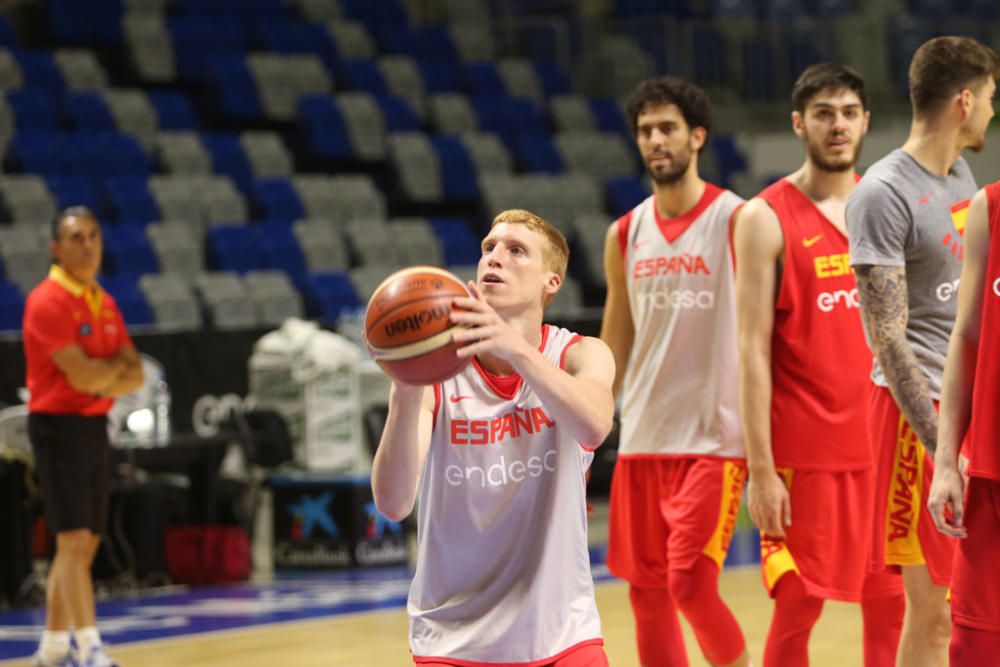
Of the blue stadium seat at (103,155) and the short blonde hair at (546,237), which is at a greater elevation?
the blue stadium seat at (103,155)

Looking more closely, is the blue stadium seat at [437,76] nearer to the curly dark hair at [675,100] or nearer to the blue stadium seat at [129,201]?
the blue stadium seat at [129,201]

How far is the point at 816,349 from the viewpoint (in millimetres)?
4859

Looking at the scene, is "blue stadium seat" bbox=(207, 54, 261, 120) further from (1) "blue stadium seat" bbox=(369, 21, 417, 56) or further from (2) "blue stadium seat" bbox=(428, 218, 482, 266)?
(1) "blue stadium seat" bbox=(369, 21, 417, 56)

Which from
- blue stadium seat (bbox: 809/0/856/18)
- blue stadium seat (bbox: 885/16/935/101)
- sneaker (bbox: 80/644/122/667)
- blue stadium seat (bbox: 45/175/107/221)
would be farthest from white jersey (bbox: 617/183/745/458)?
blue stadium seat (bbox: 809/0/856/18)

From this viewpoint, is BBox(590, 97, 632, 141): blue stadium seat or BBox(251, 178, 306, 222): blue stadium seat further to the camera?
BBox(590, 97, 632, 141): blue stadium seat

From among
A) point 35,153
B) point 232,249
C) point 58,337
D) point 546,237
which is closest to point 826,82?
point 546,237

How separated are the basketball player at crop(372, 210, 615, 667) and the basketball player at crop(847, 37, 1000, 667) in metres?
1.05

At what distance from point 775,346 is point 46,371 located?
3.27 meters

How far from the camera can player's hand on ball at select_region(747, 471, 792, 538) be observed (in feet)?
15.6

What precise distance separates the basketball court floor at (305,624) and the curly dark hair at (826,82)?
2.56 metres

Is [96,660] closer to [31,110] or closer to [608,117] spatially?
[31,110]

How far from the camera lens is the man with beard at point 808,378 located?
4.76m

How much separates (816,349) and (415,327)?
2.18 m

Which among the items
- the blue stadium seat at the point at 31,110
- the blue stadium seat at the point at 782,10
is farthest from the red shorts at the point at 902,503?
the blue stadium seat at the point at 782,10
